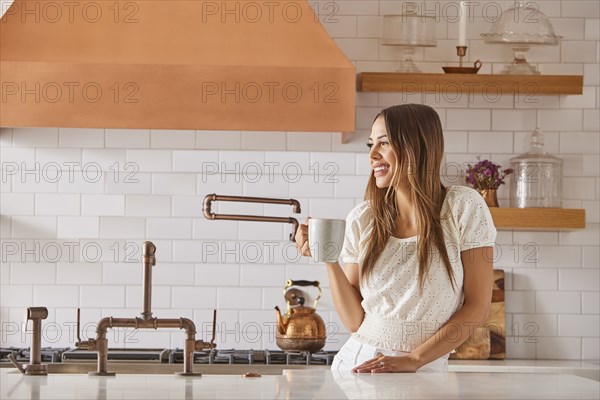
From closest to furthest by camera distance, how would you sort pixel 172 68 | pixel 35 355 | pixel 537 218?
pixel 35 355 < pixel 172 68 < pixel 537 218

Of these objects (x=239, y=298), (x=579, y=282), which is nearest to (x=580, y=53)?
(x=579, y=282)

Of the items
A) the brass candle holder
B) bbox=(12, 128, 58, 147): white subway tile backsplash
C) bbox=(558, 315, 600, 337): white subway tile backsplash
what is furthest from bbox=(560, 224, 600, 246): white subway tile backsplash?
bbox=(12, 128, 58, 147): white subway tile backsplash

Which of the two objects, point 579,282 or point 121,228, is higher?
point 121,228

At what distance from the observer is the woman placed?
2682 millimetres

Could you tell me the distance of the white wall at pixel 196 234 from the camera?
4359mm

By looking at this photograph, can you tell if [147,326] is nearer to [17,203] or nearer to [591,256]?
[17,203]

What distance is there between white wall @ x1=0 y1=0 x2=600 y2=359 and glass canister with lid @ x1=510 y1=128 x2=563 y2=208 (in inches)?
4.3

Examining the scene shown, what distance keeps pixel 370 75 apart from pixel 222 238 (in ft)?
3.27

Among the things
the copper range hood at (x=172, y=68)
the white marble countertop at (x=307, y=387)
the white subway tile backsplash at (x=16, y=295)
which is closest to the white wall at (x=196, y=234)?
the white subway tile backsplash at (x=16, y=295)

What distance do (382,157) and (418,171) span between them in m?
0.12

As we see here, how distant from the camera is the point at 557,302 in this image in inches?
172

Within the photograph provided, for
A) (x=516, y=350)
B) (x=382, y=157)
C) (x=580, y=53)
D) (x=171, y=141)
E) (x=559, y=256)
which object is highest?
(x=580, y=53)

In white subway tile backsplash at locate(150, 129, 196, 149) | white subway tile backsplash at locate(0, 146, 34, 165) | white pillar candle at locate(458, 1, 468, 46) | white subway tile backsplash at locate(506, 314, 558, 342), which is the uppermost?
white pillar candle at locate(458, 1, 468, 46)

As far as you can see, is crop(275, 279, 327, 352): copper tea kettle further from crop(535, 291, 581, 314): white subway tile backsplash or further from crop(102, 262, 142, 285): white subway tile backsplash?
crop(535, 291, 581, 314): white subway tile backsplash
